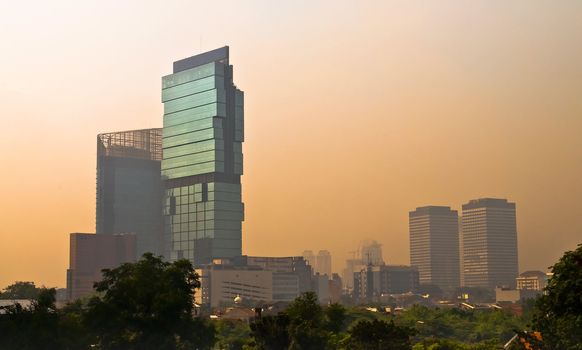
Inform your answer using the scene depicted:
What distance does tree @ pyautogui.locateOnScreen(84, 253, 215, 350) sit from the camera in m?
84.8

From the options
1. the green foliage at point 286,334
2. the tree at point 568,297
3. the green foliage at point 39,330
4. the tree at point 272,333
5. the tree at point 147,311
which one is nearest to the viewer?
the tree at point 568,297

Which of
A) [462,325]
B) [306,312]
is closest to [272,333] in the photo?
[306,312]

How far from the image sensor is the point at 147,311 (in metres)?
86.1

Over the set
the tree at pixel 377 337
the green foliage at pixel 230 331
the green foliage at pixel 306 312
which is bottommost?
the green foliage at pixel 230 331

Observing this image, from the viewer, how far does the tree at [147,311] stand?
3337 inches

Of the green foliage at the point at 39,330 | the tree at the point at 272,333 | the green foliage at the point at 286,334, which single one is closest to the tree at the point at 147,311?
the green foliage at the point at 39,330

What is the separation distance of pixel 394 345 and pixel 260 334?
11174mm

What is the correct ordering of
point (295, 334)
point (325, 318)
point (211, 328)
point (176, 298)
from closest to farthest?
point (295, 334)
point (176, 298)
point (211, 328)
point (325, 318)

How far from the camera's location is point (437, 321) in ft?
500

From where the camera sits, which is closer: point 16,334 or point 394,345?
point 394,345

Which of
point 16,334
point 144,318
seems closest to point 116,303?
point 144,318

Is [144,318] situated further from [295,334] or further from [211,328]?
[295,334]

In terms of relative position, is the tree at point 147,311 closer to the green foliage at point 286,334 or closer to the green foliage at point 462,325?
the green foliage at point 286,334

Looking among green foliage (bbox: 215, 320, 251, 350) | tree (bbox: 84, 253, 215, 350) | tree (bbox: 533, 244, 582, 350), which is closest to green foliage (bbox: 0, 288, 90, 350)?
tree (bbox: 84, 253, 215, 350)
